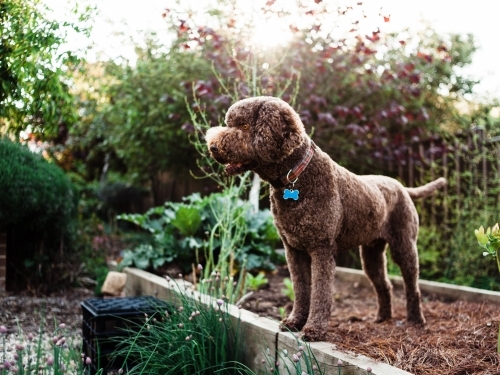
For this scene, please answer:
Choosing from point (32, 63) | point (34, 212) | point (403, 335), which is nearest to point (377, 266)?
point (403, 335)

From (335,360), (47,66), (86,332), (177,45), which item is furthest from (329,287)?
(177,45)

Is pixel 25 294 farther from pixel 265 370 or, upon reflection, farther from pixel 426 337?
pixel 426 337

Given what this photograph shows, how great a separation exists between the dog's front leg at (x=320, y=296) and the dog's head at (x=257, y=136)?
586mm

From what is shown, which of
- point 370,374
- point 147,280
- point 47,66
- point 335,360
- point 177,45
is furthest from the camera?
point 177,45

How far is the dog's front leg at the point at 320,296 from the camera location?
2520 millimetres

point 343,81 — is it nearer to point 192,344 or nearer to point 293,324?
point 293,324

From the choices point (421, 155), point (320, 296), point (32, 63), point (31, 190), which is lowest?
point (320, 296)

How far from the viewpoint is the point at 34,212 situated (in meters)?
→ 4.61

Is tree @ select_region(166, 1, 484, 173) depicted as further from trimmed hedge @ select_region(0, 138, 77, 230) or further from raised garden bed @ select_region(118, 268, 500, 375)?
raised garden bed @ select_region(118, 268, 500, 375)

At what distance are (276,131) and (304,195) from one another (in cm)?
42

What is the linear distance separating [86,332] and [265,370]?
1358 mm

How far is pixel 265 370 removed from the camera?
2.67m

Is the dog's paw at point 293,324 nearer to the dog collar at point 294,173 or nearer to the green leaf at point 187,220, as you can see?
the dog collar at point 294,173

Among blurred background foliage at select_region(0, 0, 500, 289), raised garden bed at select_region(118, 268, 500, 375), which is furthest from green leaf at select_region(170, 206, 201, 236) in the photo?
blurred background foliage at select_region(0, 0, 500, 289)
